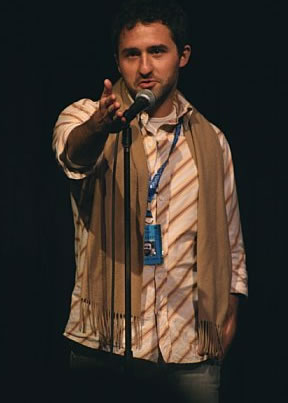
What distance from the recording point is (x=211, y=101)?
2971 millimetres

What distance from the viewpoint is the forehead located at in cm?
214

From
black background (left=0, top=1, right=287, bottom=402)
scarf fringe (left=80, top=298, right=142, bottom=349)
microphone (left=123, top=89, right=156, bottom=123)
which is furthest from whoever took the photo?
black background (left=0, top=1, right=287, bottom=402)

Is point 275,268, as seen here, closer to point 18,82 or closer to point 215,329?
point 215,329

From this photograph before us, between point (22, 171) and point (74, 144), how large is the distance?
37.2 inches

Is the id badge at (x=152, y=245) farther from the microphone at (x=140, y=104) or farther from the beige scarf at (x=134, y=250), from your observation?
the microphone at (x=140, y=104)

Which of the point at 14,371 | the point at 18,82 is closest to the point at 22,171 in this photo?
the point at 18,82

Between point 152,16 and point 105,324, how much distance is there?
0.87 meters

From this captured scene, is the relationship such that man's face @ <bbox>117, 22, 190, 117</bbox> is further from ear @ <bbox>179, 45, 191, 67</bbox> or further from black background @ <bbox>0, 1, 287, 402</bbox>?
black background @ <bbox>0, 1, 287, 402</bbox>

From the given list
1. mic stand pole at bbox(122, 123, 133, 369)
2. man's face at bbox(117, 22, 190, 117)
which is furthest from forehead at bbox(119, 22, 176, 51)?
mic stand pole at bbox(122, 123, 133, 369)

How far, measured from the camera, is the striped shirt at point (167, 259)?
207 cm

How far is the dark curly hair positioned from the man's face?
0.02 meters

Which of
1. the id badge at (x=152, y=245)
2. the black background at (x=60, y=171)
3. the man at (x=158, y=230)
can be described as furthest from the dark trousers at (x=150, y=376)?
the black background at (x=60, y=171)

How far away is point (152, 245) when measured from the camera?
81.5 inches

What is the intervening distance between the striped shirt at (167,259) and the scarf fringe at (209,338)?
0.02m
